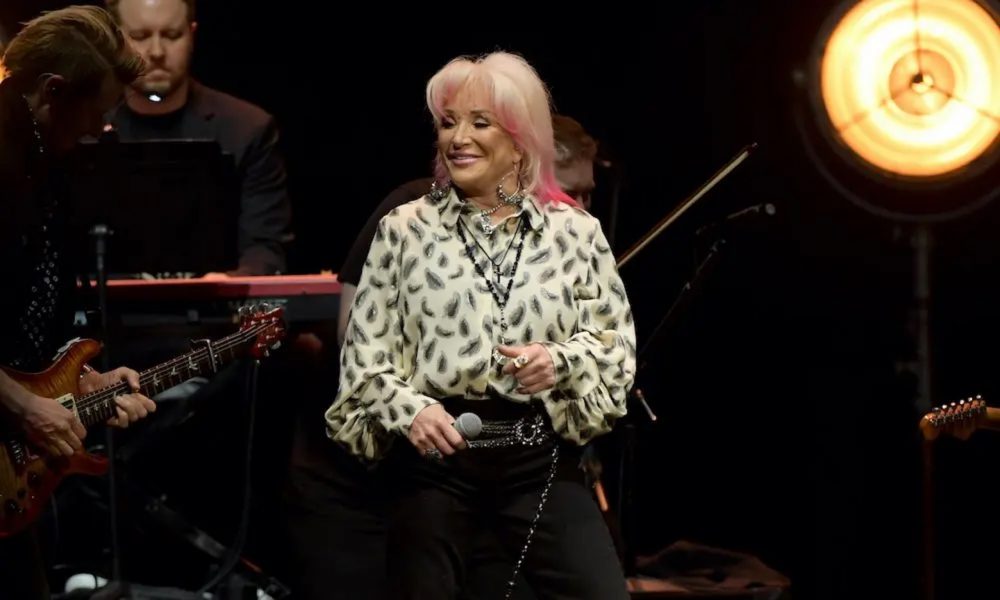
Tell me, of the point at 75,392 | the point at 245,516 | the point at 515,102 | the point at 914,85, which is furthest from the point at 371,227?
the point at 914,85

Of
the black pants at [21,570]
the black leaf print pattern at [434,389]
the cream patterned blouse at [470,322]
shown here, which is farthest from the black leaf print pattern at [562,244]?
the black pants at [21,570]

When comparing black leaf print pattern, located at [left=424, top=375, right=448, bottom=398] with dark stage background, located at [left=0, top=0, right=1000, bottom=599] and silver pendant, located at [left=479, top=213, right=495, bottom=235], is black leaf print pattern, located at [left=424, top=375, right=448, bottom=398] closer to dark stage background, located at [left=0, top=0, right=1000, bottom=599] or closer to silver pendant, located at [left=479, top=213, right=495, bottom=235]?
silver pendant, located at [left=479, top=213, right=495, bottom=235]

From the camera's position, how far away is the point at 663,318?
17.6 feet

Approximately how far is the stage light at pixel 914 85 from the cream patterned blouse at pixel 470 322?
227 cm

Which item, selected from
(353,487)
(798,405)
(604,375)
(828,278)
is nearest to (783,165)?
(828,278)

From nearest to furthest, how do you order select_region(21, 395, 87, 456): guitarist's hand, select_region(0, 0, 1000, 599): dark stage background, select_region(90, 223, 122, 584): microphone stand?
select_region(21, 395, 87, 456): guitarist's hand → select_region(90, 223, 122, 584): microphone stand → select_region(0, 0, 1000, 599): dark stage background

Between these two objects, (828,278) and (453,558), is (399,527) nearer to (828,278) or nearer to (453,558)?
(453,558)

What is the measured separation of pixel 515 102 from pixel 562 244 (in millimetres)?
339

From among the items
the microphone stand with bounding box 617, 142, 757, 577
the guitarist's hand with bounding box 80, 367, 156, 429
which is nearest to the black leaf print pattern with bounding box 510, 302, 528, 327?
the microphone stand with bounding box 617, 142, 757, 577

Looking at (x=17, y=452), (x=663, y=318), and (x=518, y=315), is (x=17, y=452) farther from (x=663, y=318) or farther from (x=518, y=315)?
(x=663, y=318)

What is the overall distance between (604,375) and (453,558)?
20.8 inches

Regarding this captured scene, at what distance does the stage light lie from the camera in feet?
18.0

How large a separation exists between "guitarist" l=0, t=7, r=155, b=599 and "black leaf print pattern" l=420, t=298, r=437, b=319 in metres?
0.90

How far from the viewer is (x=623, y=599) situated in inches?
138
